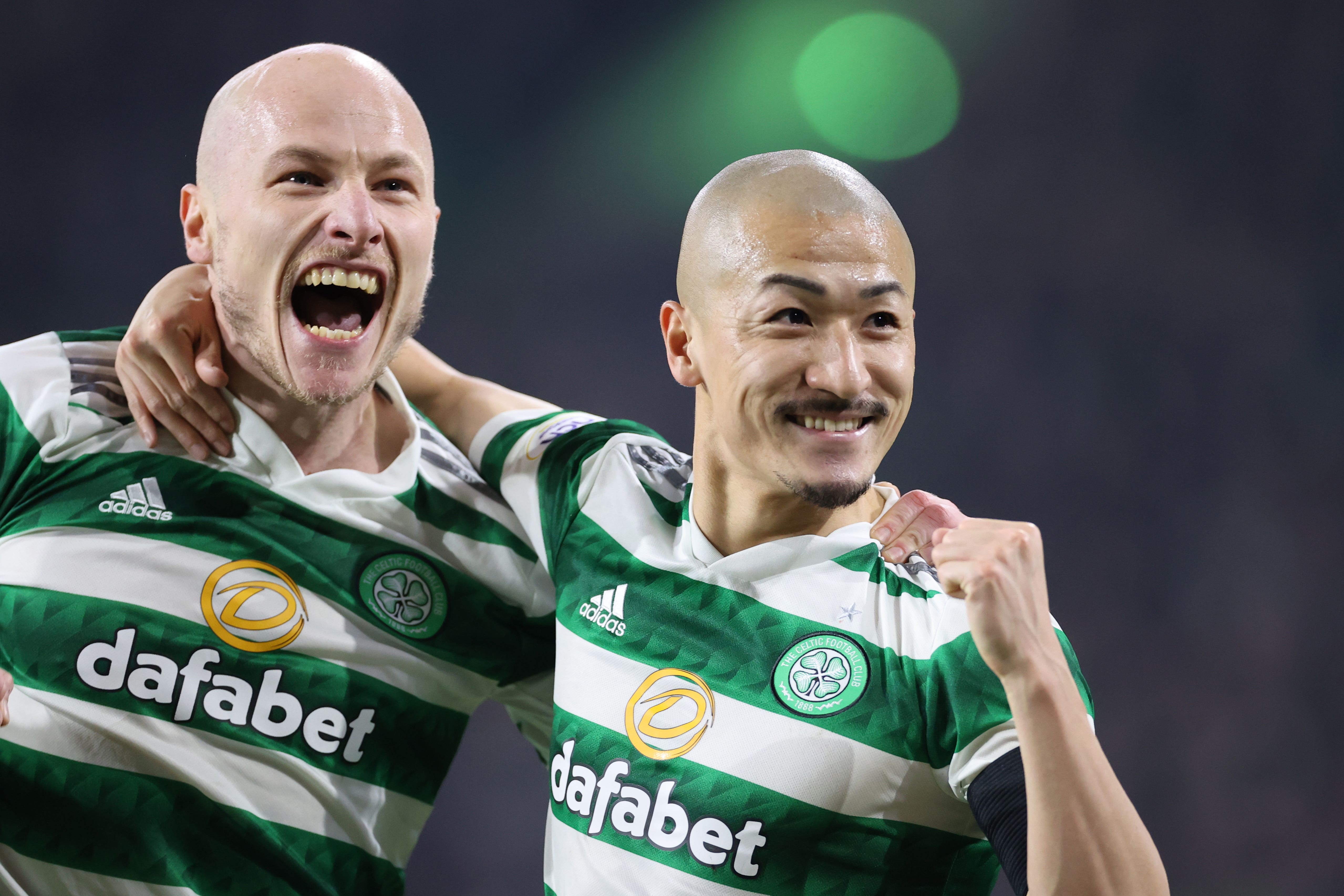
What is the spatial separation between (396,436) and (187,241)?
1.34 feet

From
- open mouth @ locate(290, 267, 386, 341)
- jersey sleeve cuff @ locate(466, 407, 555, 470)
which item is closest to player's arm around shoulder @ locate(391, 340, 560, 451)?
jersey sleeve cuff @ locate(466, 407, 555, 470)

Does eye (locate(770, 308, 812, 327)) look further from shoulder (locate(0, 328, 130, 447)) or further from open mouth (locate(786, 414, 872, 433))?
shoulder (locate(0, 328, 130, 447))

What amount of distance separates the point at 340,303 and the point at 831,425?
78 cm

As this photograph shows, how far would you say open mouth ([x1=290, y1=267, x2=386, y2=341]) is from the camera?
1553 mm

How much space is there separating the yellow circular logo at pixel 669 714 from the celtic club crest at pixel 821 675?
9 centimetres

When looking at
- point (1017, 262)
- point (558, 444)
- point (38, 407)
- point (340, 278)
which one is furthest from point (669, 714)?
point (1017, 262)

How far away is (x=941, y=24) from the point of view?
3.10 m

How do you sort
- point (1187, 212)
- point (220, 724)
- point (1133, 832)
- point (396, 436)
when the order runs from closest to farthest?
point (1133, 832) < point (220, 724) < point (396, 436) < point (1187, 212)

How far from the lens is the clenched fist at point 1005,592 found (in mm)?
1028

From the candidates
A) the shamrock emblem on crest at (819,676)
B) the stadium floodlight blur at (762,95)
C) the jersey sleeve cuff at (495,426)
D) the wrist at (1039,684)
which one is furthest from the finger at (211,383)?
the stadium floodlight blur at (762,95)

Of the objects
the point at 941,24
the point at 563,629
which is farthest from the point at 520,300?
the point at 563,629

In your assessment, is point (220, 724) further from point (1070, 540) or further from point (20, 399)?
point (1070, 540)

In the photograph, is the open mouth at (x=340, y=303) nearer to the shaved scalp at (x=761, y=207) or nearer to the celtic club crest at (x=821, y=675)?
the shaved scalp at (x=761, y=207)

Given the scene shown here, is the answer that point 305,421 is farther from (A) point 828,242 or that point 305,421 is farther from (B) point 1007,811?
(B) point 1007,811
